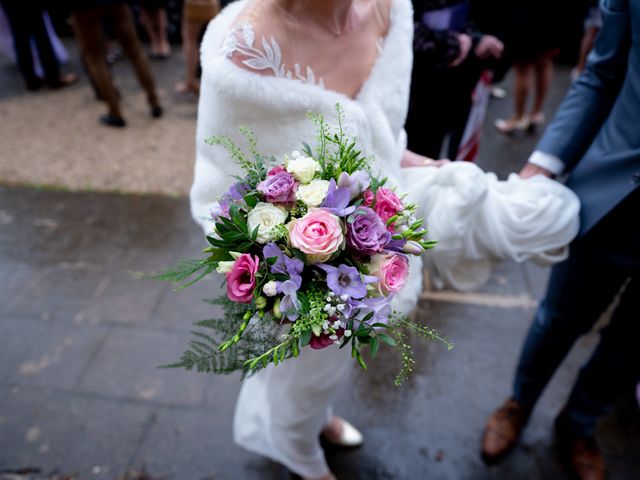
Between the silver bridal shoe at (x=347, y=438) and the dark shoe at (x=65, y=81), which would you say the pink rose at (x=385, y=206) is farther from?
the dark shoe at (x=65, y=81)

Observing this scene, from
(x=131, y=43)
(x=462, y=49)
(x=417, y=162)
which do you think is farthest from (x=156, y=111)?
(x=417, y=162)

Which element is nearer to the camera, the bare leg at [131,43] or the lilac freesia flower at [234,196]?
the lilac freesia flower at [234,196]

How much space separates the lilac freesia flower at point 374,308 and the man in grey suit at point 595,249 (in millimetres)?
1045

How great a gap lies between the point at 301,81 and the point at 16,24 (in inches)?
201

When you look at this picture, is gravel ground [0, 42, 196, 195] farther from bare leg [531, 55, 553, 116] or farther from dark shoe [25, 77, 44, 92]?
bare leg [531, 55, 553, 116]

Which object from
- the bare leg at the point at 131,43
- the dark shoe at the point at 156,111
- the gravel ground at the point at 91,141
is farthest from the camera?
the dark shoe at the point at 156,111

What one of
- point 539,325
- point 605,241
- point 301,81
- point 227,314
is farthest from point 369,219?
point 539,325

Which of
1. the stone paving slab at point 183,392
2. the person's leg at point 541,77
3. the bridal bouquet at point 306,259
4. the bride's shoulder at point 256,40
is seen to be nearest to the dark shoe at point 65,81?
the stone paving slab at point 183,392

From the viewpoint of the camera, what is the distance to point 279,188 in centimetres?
112

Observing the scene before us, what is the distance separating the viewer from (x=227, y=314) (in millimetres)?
1221

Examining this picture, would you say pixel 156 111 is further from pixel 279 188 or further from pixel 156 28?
pixel 279 188

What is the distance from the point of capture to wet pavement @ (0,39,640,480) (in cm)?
230

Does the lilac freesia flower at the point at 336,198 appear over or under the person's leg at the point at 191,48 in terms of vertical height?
over

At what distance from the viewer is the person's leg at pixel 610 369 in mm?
1906
